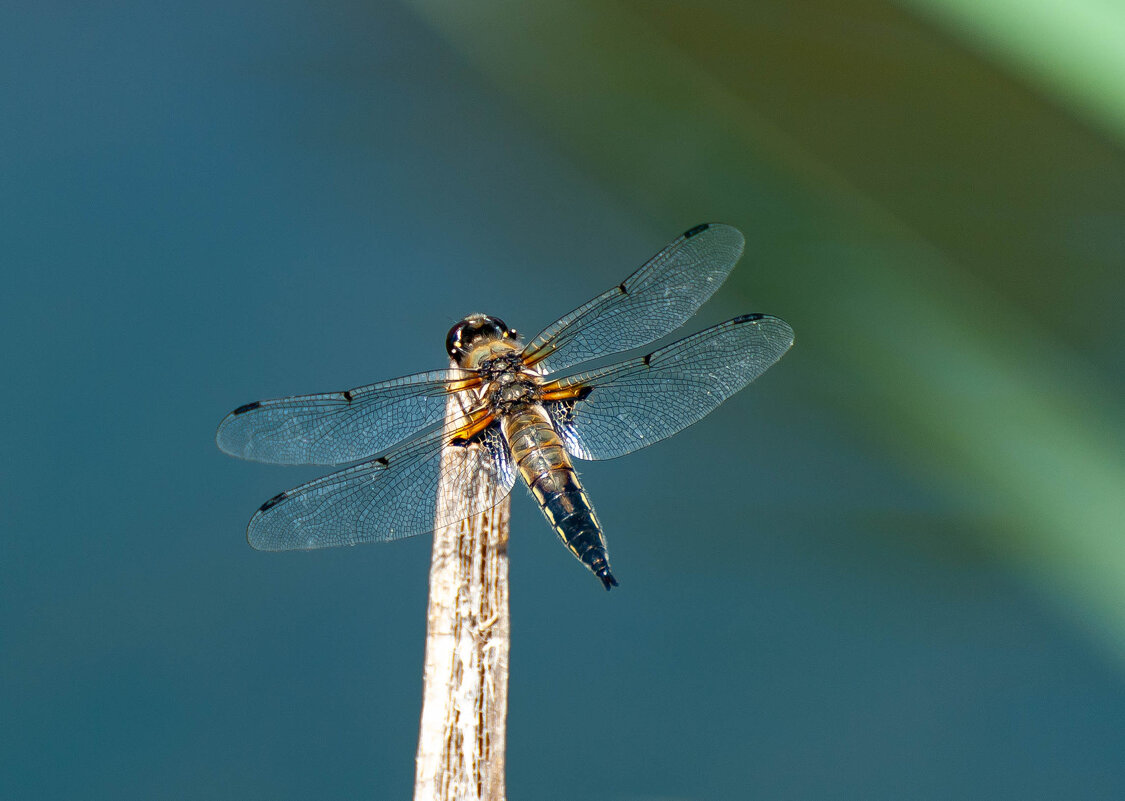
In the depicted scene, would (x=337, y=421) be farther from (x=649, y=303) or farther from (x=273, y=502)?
(x=649, y=303)

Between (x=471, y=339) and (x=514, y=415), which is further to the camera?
(x=471, y=339)

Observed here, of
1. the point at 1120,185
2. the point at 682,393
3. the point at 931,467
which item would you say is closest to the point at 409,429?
the point at 682,393

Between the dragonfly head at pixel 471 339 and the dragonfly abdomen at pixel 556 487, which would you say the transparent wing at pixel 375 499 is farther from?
the dragonfly head at pixel 471 339

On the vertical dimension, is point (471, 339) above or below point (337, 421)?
above

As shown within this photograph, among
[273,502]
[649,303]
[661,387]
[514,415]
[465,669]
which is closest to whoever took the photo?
[465,669]

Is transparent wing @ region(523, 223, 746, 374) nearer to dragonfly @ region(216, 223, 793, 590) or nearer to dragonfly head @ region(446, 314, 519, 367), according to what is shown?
dragonfly @ region(216, 223, 793, 590)

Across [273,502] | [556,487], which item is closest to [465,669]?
[556,487]

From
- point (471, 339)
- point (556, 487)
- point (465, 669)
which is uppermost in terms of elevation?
point (471, 339)
